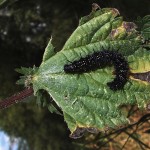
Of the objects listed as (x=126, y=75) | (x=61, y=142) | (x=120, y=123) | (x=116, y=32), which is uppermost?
(x=116, y=32)

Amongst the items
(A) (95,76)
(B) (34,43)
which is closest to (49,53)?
(A) (95,76)

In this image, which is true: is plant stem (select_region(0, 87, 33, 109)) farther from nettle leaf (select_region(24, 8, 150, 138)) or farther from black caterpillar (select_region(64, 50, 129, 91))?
black caterpillar (select_region(64, 50, 129, 91))

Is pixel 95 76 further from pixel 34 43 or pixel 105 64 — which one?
pixel 34 43

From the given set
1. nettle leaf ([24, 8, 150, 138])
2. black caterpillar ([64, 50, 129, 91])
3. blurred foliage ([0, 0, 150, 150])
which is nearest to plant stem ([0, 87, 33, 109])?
nettle leaf ([24, 8, 150, 138])

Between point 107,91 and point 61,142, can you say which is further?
point 61,142

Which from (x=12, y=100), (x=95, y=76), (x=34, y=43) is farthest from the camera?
(x=34, y=43)

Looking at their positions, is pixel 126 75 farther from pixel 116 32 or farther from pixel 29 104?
pixel 29 104

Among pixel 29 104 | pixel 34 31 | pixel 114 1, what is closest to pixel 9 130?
pixel 29 104
